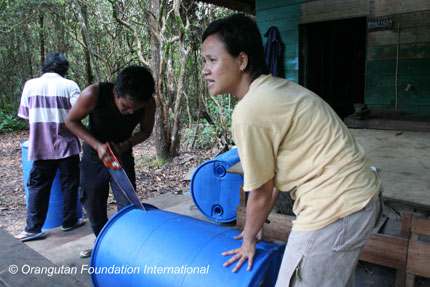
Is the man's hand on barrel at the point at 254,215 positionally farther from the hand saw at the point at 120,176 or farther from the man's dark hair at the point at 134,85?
the man's dark hair at the point at 134,85

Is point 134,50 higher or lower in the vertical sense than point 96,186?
higher

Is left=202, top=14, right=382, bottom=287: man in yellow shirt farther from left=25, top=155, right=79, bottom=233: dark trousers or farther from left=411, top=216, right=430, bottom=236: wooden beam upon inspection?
left=25, top=155, right=79, bottom=233: dark trousers

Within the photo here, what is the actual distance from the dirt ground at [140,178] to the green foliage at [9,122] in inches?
117

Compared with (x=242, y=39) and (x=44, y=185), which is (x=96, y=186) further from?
(x=242, y=39)

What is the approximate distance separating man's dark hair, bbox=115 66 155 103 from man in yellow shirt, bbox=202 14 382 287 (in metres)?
1.28

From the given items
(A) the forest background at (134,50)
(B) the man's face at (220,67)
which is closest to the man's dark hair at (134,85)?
(B) the man's face at (220,67)

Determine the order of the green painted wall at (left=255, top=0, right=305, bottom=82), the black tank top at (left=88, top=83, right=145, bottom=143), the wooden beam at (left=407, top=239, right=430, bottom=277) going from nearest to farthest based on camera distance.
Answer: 1. the wooden beam at (left=407, top=239, right=430, bottom=277)
2. the black tank top at (left=88, top=83, right=145, bottom=143)
3. the green painted wall at (left=255, top=0, right=305, bottom=82)

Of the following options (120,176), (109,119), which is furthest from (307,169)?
(109,119)

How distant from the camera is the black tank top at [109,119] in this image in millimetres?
2750

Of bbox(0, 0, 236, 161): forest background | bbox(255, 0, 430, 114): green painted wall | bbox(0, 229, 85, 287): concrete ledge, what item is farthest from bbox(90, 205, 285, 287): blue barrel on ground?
bbox(0, 0, 236, 161): forest background

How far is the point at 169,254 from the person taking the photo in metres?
1.86

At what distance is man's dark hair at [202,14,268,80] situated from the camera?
1.37 metres

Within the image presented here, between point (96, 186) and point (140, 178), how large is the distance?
3.29m

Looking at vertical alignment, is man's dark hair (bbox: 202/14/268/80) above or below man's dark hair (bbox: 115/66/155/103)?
above
